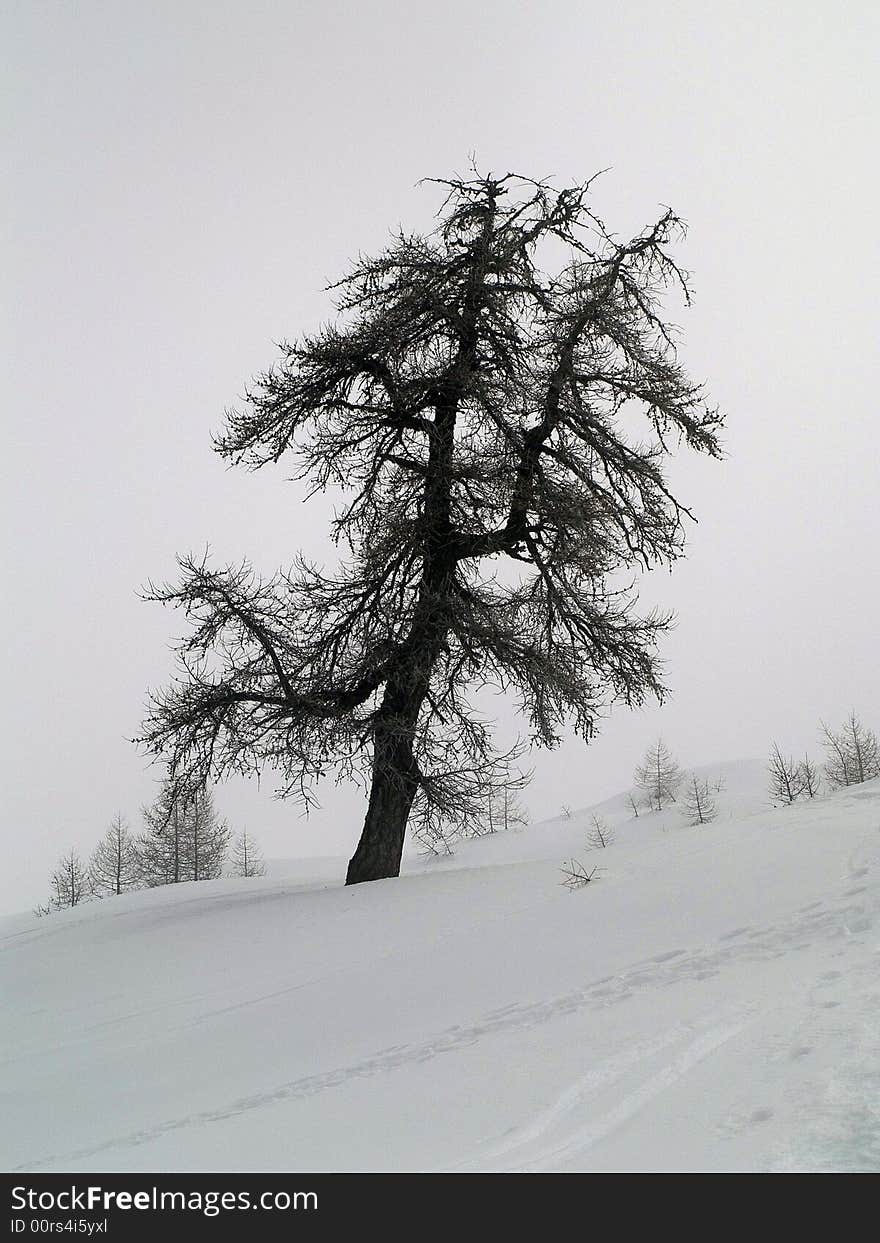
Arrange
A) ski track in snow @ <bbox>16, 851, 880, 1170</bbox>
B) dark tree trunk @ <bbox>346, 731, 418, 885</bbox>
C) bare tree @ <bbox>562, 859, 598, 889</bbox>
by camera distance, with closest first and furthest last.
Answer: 1. ski track in snow @ <bbox>16, 851, 880, 1170</bbox>
2. bare tree @ <bbox>562, 859, 598, 889</bbox>
3. dark tree trunk @ <bbox>346, 731, 418, 885</bbox>

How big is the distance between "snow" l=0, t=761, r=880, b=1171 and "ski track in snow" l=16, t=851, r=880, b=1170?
0.04 feet

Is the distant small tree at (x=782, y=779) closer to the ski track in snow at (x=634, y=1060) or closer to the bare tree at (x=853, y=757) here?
the bare tree at (x=853, y=757)

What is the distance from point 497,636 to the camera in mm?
9109

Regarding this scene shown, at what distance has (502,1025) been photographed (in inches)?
157

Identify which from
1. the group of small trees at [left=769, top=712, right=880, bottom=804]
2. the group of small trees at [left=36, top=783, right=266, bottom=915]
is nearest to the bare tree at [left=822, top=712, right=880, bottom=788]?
the group of small trees at [left=769, top=712, right=880, bottom=804]

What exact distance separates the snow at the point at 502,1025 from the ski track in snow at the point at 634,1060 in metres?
0.01

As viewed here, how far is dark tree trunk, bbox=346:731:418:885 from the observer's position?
31.2ft

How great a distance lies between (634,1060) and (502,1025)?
0.97m

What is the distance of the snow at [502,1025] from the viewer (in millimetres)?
2691

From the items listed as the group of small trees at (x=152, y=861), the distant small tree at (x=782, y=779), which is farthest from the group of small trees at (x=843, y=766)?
the group of small trees at (x=152, y=861)

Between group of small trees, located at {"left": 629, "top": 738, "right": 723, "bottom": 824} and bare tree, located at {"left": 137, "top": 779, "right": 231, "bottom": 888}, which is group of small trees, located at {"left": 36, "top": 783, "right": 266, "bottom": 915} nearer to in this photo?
bare tree, located at {"left": 137, "top": 779, "right": 231, "bottom": 888}

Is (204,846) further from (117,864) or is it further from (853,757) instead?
(853,757)

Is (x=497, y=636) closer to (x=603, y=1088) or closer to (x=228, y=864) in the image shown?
(x=603, y=1088)

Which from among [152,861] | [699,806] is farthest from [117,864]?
[699,806]
